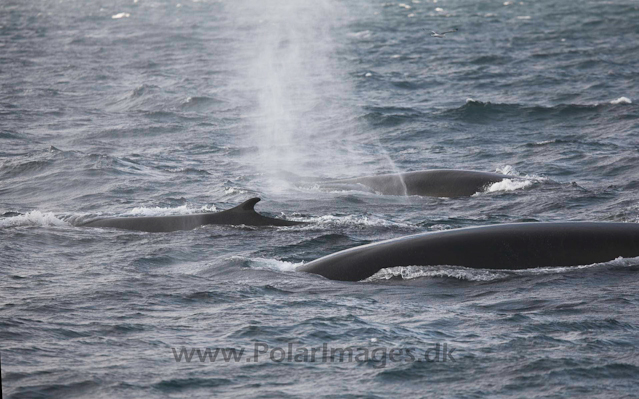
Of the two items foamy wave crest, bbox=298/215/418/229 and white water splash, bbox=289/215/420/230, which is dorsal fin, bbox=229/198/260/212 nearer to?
white water splash, bbox=289/215/420/230

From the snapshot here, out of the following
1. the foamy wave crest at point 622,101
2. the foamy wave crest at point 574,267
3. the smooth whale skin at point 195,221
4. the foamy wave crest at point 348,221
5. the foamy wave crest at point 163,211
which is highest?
the foamy wave crest at point 622,101

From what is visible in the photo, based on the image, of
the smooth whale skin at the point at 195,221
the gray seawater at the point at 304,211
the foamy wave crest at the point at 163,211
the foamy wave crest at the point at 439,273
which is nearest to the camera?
the gray seawater at the point at 304,211

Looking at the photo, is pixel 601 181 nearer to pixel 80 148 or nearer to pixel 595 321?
pixel 595 321

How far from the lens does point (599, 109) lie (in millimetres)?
32906

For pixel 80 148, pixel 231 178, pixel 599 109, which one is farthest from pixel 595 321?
pixel 599 109

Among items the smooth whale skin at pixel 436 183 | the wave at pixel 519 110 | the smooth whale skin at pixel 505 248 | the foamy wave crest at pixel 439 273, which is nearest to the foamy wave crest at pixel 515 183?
the smooth whale skin at pixel 436 183

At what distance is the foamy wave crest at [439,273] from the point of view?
515 inches

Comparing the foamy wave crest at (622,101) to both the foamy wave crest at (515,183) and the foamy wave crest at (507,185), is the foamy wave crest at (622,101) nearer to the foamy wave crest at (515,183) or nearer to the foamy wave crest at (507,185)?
the foamy wave crest at (515,183)

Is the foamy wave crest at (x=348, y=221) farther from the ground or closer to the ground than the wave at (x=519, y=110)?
closer to the ground

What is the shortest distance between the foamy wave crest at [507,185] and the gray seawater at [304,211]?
13.1 inches

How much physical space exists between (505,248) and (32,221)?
9.62m

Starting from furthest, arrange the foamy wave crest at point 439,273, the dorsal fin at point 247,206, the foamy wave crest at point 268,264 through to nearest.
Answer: the dorsal fin at point 247,206 → the foamy wave crest at point 268,264 → the foamy wave crest at point 439,273

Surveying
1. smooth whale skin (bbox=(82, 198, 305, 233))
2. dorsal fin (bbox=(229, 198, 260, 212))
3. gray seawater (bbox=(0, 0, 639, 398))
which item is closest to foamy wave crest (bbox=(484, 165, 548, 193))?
gray seawater (bbox=(0, 0, 639, 398))

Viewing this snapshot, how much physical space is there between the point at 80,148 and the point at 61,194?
22.2 feet
